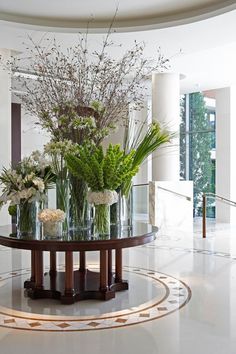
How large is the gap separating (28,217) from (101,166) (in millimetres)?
974

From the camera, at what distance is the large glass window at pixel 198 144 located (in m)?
14.1

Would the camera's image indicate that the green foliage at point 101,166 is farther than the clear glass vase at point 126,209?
No

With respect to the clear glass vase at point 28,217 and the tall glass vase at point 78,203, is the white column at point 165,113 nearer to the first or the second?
the tall glass vase at point 78,203

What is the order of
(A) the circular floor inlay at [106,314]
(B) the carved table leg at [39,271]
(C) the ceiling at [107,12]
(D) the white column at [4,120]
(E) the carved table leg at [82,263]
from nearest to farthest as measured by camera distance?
(A) the circular floor inlay at [106,314] < (B) the carved table leg at [39,271] < (E) the carved table leg at [82,263] < (C) the ceiling at [107,12] < (D) the white column at [4,120]

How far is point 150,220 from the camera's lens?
1038 cm

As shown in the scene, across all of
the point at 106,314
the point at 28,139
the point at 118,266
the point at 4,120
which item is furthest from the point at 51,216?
the point at 28,139

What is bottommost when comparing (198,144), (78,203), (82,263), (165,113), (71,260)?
(82,263)

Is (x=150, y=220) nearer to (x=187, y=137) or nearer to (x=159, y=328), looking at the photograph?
(x=187, y=137)

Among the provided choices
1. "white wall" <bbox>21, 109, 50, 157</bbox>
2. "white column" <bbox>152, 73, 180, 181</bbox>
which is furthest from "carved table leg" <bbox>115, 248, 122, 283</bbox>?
"white wall" <bbox>21, 109, 50, 157</bbox>

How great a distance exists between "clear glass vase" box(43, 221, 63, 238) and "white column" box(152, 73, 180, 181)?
610 centimetres

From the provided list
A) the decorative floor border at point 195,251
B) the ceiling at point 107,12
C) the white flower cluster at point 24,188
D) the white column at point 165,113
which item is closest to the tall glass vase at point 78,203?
the white flower cluster at point 24,188

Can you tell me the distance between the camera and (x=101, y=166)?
4.34m

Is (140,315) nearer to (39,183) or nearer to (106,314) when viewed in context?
(106,314)

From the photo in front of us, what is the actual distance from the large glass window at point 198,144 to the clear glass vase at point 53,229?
9976 millimetres
